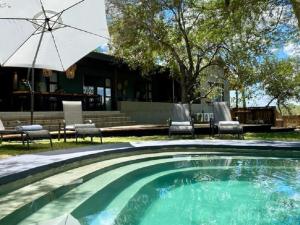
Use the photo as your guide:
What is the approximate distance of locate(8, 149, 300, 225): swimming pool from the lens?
4949mm

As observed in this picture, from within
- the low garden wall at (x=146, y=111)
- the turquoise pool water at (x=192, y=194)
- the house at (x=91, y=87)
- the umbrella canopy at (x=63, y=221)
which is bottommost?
the turquoise pool water at (x=192, y=194)

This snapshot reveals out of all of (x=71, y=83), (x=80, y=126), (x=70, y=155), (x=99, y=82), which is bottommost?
(x=70, y=155)

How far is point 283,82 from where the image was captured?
109 ft

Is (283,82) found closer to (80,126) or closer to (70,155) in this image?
(80,126)

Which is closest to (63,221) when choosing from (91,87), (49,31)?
(49,31)

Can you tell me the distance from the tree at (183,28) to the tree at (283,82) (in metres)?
10.7

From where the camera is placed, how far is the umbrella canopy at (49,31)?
417 inches

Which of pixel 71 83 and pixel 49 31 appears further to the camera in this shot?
pixel 71 83

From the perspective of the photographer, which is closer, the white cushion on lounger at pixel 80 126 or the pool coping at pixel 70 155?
the pool coping at pixel 70 155

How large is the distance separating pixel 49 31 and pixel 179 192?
6875 millimetres

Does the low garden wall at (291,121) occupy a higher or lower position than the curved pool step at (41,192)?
higher

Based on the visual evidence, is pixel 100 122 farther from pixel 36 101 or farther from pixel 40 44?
pixel 40 44

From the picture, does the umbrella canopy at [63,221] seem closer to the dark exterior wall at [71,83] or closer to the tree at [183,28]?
the tree at [183,28]

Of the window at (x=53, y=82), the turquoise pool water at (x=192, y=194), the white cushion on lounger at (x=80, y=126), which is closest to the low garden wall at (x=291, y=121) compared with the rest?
the window at (x=53, y=82)
